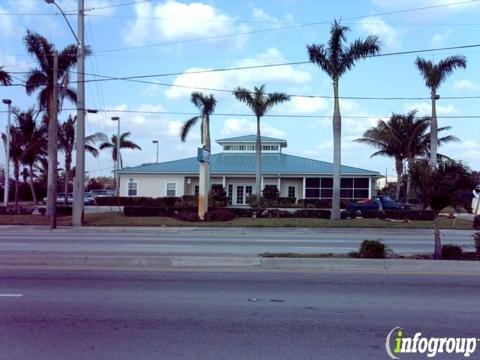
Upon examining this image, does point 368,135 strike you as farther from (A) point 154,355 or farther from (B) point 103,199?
(A) point 154,355

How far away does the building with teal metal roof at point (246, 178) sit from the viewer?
47406 millimetres

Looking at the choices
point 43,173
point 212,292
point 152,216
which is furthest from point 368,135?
point 212,292

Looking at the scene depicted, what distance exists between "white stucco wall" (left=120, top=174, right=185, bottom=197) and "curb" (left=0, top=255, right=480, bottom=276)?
122ft

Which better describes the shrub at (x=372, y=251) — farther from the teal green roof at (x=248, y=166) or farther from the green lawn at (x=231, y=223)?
the teal green roof at (x=248, y=166)

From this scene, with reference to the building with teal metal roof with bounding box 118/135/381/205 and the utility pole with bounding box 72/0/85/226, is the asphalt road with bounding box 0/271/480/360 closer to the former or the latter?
the utility pole with bounding box 72/0/85/226

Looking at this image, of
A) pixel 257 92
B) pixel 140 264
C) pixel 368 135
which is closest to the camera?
pixel 140 264

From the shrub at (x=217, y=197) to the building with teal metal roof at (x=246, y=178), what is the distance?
1.80 metres

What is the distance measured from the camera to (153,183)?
162 ft

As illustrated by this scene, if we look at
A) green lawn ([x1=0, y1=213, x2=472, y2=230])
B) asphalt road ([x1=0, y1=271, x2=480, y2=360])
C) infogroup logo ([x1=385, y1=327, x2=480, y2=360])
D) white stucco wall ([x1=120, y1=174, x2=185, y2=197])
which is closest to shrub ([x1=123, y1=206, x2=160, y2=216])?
green lawn ([x1=0, y1=213, x2=472, y2=230])

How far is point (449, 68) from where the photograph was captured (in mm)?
33844

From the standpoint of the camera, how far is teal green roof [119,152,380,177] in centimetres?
4759

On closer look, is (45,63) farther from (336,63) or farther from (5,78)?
(336,63)

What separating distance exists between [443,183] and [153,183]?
3923 cm

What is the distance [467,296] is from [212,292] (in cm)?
401
